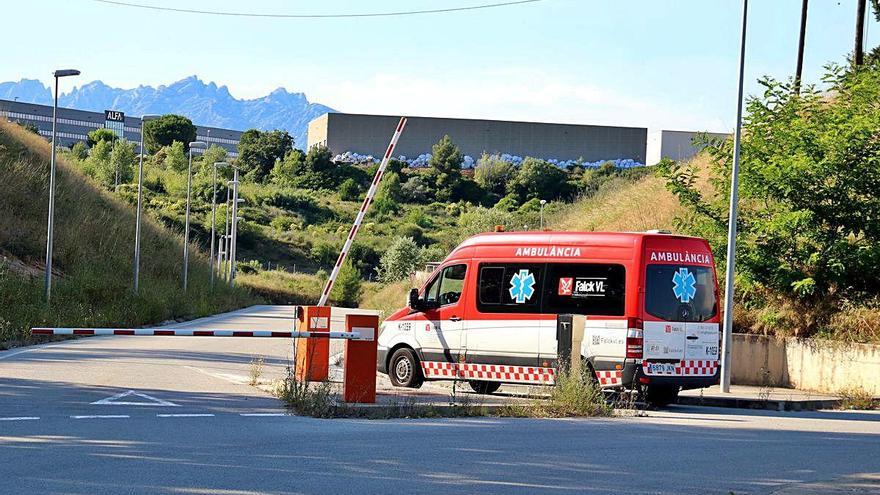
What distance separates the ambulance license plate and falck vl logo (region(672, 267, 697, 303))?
1005mm

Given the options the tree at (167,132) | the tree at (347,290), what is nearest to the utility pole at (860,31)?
the tree at (347,290)

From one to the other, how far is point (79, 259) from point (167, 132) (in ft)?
352

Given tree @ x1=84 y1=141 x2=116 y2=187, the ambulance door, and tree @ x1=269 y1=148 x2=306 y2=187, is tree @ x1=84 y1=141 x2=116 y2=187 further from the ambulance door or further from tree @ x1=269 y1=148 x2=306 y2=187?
the ambulance door

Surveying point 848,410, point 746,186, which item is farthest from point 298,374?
point 746,186

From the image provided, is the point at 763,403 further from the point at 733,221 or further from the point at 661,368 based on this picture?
the point at 733,221

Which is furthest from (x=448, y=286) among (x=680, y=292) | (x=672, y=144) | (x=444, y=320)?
(x=672, y=144)

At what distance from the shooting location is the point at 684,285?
57.3 feet

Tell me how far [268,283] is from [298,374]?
67283mm

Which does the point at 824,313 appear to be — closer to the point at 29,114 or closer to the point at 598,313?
the point at 598,313

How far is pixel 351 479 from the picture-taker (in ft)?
31.6

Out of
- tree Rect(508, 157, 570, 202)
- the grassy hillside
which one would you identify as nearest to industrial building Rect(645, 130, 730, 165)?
tree Rect(508, 157, 570, 202)

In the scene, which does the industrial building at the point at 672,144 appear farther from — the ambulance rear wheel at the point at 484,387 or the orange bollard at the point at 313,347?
the orange bollard at the point at 313,347

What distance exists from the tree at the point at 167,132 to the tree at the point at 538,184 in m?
58.2

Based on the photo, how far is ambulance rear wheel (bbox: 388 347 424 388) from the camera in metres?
19.2
